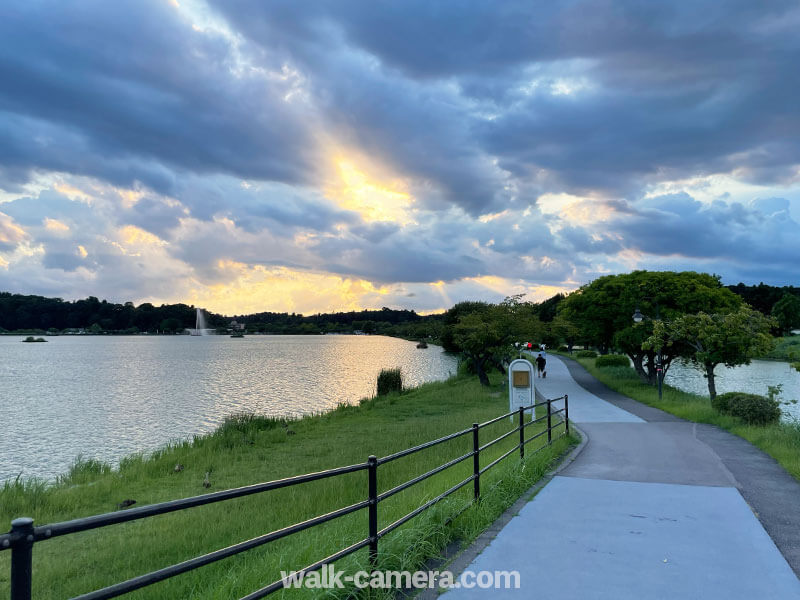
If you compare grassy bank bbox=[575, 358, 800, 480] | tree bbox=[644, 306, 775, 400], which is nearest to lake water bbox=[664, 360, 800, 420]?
grassy bank bbox=[575, 358, 800, 480]

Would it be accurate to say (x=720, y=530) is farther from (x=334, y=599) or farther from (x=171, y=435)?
(x=171, y=435)

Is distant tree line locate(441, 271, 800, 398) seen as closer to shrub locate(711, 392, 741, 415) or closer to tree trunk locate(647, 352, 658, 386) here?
tree trunk locate(647, 352, 658, 386)

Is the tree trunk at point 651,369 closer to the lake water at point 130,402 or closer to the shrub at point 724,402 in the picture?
the shrub at point 724,402

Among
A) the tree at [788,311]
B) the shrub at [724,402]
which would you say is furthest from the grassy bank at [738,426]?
the tree at [788,311]

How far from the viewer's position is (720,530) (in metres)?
6.55

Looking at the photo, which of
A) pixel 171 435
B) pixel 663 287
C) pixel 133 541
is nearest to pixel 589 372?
pixel 663 287

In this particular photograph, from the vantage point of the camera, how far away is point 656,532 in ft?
21.2

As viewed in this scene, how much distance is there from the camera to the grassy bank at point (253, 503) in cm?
612

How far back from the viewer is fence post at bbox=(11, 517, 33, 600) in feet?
7.54

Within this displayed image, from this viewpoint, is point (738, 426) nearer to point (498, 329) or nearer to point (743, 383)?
point (498, 329)

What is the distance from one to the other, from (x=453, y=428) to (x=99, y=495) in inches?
424

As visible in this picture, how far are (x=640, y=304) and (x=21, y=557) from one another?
32.8m

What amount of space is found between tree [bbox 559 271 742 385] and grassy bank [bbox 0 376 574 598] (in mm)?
13554

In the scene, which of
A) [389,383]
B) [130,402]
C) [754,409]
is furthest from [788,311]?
[130,402]
